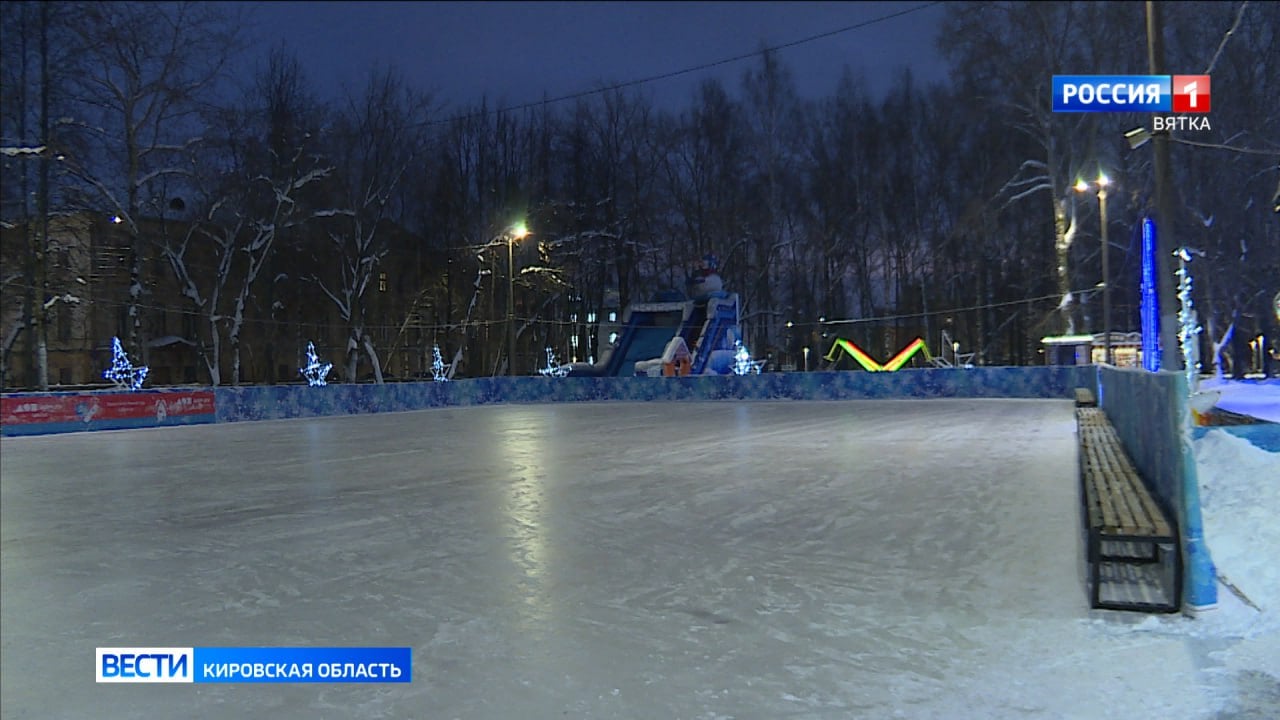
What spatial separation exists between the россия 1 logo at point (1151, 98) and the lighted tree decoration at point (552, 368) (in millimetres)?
35496

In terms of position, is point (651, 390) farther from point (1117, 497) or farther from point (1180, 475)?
point (1180, 475)

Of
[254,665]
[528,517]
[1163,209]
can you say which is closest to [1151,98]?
[1163,209]

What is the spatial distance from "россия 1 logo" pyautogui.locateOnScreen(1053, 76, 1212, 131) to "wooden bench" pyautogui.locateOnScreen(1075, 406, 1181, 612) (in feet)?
20.4

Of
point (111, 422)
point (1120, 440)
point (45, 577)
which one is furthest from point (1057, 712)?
point (111, 422)

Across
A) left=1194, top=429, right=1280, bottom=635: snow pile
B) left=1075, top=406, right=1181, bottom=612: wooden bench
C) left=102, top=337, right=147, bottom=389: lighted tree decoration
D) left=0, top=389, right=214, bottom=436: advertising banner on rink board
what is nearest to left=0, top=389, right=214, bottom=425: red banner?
left=0, top=389, right=214, bottom=436: advertising banner on rink board

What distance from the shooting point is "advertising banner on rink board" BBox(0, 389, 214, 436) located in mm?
23719

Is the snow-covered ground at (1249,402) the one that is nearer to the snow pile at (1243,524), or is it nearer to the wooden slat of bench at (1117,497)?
the wooden slat of bench at (1117,497)

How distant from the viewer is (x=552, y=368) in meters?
57.1

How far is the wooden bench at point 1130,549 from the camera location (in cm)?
563

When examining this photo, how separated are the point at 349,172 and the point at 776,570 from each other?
142 ft

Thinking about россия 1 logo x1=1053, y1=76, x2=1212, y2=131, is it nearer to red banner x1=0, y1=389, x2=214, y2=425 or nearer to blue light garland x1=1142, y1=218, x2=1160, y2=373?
blue light garland x1=1142, y1=218, x2=1160, y2=373

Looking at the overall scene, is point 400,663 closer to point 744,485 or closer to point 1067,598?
point 1067,598

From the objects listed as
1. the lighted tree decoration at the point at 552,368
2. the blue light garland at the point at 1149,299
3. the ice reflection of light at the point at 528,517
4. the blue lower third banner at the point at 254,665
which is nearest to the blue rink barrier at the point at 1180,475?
the ice reflection of light at the point at 528,517

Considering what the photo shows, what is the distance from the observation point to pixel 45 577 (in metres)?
6.97
